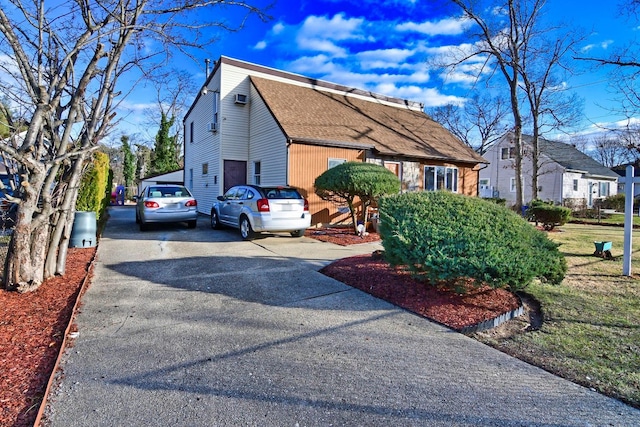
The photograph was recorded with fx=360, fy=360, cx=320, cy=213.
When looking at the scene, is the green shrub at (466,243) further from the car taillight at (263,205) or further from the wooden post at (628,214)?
the car taillight at (263,205)

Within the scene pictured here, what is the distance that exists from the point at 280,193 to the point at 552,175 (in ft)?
95.3

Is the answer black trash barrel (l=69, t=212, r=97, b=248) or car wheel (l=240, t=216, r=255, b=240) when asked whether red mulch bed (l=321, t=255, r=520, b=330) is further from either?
black trash barrel (l=69, t=212, r=97, b=248)

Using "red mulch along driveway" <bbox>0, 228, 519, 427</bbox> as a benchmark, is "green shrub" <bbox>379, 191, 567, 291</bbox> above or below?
above

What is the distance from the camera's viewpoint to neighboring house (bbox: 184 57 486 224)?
13078 mm

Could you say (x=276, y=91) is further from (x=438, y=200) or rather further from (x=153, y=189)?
(x=438, y=200)

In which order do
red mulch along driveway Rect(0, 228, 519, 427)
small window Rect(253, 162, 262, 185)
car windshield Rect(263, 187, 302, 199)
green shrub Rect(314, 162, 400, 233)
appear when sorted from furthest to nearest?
small window Rect(253, 162, 262, 185) < green shrub Rect(314, 162, 400, 233) < car windshield Rect(263, 187, 302, 199) < red mulch along driveway Rect(0, 228, 519, 427)

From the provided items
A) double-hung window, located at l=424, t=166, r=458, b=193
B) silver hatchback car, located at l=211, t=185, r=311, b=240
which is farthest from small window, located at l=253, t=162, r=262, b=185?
double-hung window, located at l=424, t=166, r=458, b=193

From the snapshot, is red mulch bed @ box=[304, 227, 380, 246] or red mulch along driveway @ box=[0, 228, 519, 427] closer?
red mulch along driveway @ box=[0, 228, 519, 427]

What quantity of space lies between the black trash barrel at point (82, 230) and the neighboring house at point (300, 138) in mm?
6015

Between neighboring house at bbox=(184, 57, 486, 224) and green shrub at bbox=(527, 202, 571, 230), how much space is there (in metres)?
4.08

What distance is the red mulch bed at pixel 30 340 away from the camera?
252cm

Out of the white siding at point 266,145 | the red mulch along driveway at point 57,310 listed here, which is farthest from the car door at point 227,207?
the red mulch along driveway at point 57,310

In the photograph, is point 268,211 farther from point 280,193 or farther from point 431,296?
point 431,296

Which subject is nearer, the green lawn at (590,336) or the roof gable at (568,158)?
the green lawn at (590,336)
